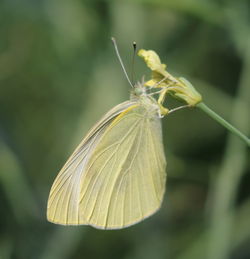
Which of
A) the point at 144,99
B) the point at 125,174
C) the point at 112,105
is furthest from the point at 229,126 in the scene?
the point at 112,105

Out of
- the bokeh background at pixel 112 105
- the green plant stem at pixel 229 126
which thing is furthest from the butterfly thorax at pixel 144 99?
the bokeh background at pixel 112 105

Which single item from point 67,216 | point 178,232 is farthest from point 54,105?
point 67,216

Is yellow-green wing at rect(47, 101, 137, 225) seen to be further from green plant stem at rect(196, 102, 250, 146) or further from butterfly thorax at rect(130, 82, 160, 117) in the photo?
green plant stem at rect(196, 102, 250, 146)

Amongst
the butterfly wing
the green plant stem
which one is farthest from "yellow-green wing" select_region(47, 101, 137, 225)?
the green plant stem

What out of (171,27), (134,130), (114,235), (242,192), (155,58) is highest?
(171,27)

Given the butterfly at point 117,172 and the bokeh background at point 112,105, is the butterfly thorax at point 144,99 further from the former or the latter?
the bokeh background at point 112,105

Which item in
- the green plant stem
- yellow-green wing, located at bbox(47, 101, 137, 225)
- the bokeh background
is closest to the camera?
the green plant stem

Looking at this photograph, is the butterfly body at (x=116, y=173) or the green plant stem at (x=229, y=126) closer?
the green plant stem at (x=229, y=126)

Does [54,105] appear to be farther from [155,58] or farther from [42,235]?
[155,58]
